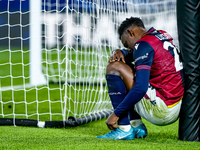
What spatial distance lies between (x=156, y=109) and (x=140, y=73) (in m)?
0.33

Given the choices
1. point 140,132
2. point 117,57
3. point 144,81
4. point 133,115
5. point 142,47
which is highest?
point 142,47

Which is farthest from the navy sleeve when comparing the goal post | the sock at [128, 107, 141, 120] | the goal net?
the goal post

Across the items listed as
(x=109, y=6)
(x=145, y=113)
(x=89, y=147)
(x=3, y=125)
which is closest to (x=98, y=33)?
(x=109, y=6)

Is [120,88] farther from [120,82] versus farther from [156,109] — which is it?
[156,109]

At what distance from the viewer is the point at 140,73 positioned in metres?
2.24

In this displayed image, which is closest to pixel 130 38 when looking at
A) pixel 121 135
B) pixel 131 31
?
pixel 131 31

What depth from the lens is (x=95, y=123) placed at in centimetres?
357

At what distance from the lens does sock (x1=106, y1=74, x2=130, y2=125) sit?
2.43m

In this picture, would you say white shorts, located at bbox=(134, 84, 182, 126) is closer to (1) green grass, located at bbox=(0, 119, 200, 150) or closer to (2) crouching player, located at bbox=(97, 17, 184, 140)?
(2) crouching player, located at bbox=(97, 17, 184, 140)

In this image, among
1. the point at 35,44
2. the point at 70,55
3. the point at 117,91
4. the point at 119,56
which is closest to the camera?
the point at 117,91

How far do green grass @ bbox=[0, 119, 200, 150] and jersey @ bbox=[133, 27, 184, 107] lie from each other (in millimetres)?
334

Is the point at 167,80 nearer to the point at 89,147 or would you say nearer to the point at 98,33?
the point at 89,147

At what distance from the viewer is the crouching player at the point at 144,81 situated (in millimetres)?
2270

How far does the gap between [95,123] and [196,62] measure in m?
1.50
